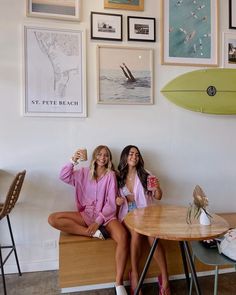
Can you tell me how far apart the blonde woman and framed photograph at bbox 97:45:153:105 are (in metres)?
0.55

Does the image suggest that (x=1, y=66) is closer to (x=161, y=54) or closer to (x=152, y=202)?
(x=161, y=54)

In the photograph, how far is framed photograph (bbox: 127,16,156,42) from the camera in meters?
2.62

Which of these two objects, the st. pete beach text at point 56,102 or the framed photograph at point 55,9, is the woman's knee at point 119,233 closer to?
the st. pete beach text at point 56,102

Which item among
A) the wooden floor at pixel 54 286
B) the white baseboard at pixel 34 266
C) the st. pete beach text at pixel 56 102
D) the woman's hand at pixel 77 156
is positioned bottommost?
the wooden floor at pixel 54 286

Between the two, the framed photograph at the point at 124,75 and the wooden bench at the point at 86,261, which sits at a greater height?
the framed photograph at the point at 124,75

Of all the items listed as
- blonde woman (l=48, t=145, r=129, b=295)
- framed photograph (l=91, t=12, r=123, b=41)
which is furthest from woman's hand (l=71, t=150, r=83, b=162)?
framed photograph (l=91, t=12, r=123, b=41)

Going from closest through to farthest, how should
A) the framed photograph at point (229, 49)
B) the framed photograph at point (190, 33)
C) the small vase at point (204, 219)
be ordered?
the small vase at point (204, 219), the framed photograph at point (190, 33), the framed photograph at point (229, 49)

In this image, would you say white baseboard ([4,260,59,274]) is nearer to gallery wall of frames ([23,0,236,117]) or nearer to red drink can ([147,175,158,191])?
red drink can ([147,175,158,191])

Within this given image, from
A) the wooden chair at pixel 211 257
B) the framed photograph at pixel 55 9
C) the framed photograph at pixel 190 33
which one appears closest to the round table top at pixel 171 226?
the wooden chair at pixel 211 257

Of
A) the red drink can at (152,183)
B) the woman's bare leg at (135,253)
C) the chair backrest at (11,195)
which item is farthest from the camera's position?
the red drink can at (152,183)

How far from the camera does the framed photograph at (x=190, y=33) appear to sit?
106 inches

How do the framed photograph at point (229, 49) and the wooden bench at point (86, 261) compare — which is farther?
the framed photograph at point (229, 49)

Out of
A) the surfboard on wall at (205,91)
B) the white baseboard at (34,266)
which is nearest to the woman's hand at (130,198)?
the white baseboard at (34,266)

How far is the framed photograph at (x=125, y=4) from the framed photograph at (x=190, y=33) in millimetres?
243
